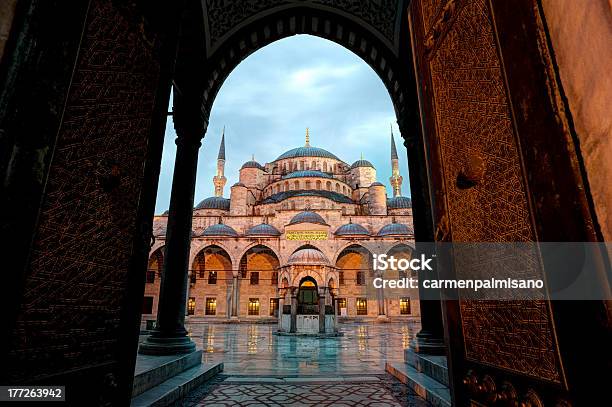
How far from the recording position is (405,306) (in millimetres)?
25469

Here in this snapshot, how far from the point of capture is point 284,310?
14914 millimetres

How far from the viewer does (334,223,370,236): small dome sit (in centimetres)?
2503

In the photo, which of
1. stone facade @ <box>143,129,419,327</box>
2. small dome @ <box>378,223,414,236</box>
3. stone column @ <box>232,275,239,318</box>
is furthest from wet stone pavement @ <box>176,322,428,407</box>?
small dome @ <box>378,223,414,236</box>

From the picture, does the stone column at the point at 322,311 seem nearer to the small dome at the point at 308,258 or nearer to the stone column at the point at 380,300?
the small dome at the point at 308,258

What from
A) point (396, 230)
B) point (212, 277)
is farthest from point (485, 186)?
point (212, 277)

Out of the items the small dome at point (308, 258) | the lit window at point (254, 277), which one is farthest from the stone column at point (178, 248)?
the lit window at point (254, 277)

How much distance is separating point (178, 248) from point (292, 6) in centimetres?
464

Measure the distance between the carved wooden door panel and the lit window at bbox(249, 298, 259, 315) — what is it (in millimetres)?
26197

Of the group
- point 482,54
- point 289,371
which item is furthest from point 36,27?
point 289,371

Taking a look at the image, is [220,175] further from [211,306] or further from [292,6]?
Answer: [292,6]

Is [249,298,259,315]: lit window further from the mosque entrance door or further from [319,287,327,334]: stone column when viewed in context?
[319,287,327,334]: stone column

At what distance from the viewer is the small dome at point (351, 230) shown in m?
25.0

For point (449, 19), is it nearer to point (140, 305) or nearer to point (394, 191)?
point (140, 305)

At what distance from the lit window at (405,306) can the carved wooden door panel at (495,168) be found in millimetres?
26141
